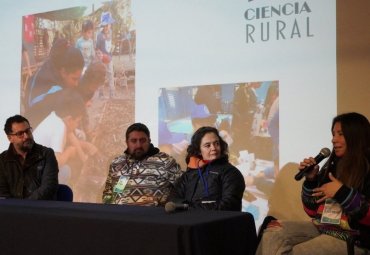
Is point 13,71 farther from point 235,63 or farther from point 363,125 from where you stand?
point 363,125

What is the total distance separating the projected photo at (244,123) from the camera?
319 cm

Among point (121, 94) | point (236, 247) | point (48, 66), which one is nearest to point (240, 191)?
point (236, 247)

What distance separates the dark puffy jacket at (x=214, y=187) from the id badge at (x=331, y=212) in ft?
1.97

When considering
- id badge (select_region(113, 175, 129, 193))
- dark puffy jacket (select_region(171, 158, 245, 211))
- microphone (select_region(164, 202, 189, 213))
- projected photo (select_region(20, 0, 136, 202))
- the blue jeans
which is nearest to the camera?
microphone (select_region(164, 202, 189, 213))

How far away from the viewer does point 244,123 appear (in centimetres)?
328

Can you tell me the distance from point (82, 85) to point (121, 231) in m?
2.42

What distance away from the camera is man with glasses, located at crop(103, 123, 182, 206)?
10.1 feet

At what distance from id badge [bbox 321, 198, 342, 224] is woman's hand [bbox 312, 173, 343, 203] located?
3cm

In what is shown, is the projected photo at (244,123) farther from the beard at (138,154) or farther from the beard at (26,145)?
the beard at (26,145)

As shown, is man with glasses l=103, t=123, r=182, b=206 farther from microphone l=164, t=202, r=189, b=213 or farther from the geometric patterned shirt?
microphone l=164, t=202, r=189, b=213

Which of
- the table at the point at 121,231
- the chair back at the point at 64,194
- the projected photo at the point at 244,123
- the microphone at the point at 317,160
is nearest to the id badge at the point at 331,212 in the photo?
the microphone at the point at 317,160

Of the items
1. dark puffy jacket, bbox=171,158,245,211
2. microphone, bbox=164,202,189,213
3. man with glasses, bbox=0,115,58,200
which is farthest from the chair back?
microphone, bbox=164,202,189,213

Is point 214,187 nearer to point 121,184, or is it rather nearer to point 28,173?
point 121,184

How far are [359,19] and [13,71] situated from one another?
2.92 meters
